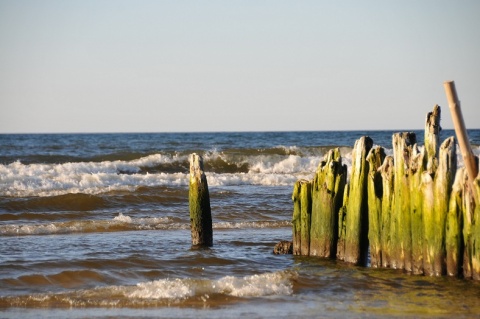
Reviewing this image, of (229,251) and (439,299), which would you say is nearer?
(439,299)

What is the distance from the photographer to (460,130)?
9.14 m

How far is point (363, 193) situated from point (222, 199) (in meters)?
11.8

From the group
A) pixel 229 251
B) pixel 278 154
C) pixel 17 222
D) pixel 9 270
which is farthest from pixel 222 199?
pixel 278 154

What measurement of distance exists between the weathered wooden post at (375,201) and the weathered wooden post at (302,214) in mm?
1206

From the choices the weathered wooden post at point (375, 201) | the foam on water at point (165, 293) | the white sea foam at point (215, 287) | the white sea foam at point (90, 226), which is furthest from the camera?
the white sea foam at point (90, 226)

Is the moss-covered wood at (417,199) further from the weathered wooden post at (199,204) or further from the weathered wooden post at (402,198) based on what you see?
the weathered wooden post at (199,204)

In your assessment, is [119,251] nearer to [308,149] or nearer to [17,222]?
[17,222]

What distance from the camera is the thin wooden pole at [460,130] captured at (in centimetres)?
902

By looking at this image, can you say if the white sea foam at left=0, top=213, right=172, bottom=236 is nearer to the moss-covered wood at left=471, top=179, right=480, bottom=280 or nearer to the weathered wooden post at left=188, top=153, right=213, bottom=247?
the weathered wooden post at left=188, top=153, right=213, bottom=247

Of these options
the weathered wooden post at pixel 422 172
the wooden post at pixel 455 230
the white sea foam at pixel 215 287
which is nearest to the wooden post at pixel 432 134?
the weathered wooden post at pixel 422 172

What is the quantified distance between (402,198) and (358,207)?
826 millimetres

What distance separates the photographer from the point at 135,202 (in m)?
21.8

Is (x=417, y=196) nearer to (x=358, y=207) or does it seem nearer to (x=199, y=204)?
(x=358, y=207)

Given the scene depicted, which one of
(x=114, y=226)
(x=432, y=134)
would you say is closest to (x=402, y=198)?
(x=432, y=134)
